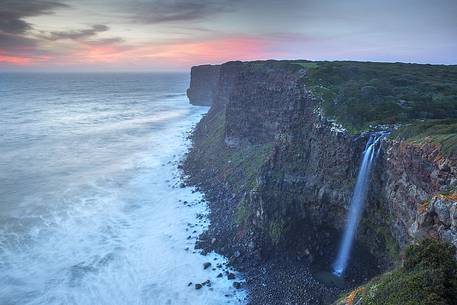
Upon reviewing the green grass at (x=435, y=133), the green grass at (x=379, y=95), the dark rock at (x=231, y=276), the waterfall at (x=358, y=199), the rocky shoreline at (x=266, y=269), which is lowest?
the dark rock at (x=231, y=276)

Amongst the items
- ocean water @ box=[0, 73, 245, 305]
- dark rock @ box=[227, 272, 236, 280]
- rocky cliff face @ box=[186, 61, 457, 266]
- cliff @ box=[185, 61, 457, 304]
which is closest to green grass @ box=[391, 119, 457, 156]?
cliff @ box=[185, 61, 457, 304]

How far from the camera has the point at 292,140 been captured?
145 feet

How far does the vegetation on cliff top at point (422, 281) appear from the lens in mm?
16156

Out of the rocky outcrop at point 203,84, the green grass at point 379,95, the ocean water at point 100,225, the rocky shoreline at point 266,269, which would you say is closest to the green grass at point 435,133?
the green grass at point 379,95

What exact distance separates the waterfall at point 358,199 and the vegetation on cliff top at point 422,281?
14864 millimetres

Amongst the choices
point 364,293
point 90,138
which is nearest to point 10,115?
point 90,138

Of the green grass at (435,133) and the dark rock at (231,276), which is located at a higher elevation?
the green grass at (435,133)

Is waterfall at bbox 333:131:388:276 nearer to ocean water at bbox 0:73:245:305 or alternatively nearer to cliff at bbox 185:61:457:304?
cliff at bbox 185:61:457:304

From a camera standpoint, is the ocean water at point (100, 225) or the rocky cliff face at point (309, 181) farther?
the ocean water at point (100, 225)

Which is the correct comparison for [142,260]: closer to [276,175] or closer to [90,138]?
[276,175]

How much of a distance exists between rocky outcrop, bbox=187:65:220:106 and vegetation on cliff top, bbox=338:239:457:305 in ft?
376

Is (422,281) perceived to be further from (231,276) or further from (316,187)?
(316,187)

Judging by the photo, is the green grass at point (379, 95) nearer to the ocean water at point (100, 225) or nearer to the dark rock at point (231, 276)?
the dark rock at point (231, 276)

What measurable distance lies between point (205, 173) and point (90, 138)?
44.7 metres
